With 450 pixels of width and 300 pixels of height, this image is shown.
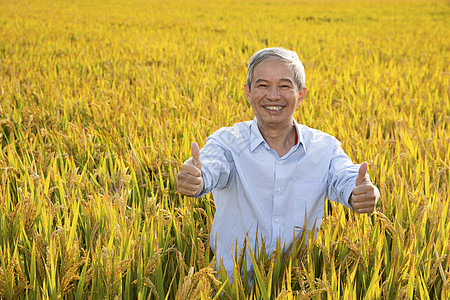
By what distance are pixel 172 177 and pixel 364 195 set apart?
1047mm

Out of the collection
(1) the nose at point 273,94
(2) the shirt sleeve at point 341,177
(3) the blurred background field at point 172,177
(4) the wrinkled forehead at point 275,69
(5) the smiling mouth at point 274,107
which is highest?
(4) the wrinkled forehead at point 275,69

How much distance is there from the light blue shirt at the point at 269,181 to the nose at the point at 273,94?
0.12m

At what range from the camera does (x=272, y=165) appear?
1337 millimetres

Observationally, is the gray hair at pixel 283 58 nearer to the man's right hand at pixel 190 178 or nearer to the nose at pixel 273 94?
the nose at pixel 273 94

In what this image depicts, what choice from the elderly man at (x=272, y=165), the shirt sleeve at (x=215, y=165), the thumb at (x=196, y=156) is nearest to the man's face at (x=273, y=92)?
the elderly man at (x=272, y=165)

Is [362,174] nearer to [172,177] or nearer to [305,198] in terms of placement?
[305,198]

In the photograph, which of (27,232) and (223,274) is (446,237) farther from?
(27,232)

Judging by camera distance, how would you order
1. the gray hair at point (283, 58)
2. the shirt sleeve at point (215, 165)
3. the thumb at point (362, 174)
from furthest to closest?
Result: the gray hair at point (283, 58), the shirt sleeve at point (215, 165), the thumb at point (362, 174)

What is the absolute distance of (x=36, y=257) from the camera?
1272 millimetres

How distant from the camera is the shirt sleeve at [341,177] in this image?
4.01 ft

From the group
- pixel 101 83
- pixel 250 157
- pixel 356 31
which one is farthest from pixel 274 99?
pixel 356 31

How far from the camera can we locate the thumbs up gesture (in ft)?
3.64

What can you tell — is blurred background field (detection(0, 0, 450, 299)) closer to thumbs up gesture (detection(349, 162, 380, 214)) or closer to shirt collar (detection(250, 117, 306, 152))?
thumbs up gesture (detection(349, 162, 380, 214))

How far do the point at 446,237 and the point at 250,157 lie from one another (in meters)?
0.74
